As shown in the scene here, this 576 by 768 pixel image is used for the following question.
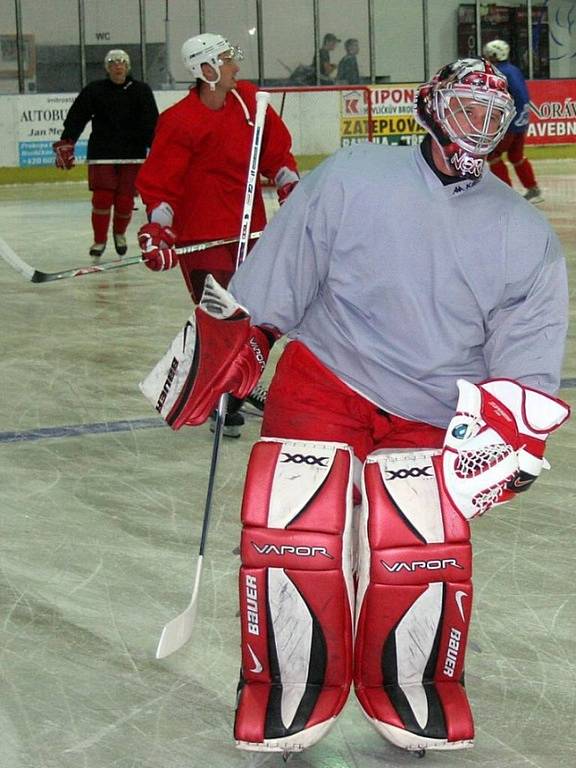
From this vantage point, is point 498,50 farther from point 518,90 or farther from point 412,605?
point 412,605

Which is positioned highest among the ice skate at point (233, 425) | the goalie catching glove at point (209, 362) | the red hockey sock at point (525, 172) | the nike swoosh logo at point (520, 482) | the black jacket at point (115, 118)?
the black jacket at point (115, 118)

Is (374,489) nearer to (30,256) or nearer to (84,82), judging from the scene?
(30,256)

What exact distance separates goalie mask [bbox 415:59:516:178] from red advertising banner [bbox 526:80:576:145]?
14961 millimetres

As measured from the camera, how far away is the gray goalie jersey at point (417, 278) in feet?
7.43

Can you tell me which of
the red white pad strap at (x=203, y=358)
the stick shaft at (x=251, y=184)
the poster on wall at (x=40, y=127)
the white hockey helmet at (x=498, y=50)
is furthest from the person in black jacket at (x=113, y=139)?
the red white pad strap at (x=203, y=358)

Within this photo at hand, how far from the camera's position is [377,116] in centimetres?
1596

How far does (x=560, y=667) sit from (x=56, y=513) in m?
1.52

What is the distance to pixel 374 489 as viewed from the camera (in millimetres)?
2178

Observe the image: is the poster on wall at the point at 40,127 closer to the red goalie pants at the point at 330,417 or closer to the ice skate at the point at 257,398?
the ice skate at the point at 257,398

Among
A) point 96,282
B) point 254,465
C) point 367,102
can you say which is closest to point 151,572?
point 254,465

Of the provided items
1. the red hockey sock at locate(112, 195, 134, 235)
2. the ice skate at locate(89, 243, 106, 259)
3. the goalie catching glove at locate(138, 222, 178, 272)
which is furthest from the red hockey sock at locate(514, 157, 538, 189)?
the goalie catching glove at locate(138, 222, 178, 272)

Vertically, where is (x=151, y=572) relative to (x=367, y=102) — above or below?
below

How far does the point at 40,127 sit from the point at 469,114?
502 inches

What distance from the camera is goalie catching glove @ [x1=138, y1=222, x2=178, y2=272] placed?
4.22 metres
